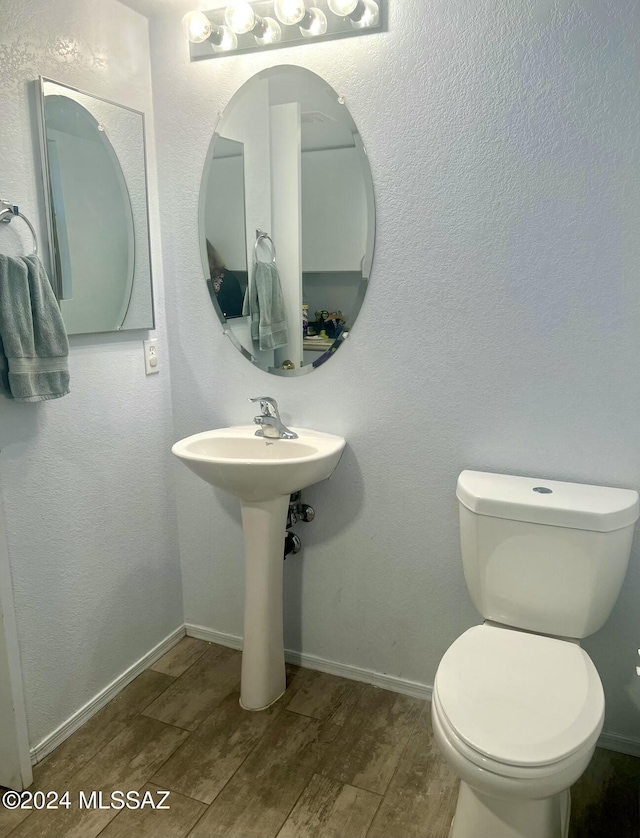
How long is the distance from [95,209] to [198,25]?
613 millimetres

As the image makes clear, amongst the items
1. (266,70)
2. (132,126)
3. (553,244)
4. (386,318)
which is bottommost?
(386,318)

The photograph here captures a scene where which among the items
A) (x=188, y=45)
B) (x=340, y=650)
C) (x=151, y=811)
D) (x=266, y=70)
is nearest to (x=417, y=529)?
(x=340, y=650)

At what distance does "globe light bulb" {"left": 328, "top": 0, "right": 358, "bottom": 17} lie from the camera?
1729 mm

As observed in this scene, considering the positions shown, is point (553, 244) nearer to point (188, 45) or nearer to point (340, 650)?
point (188, 45)

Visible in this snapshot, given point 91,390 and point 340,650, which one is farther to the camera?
point 340,650

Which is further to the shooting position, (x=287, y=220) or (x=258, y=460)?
(x=287, y=220)

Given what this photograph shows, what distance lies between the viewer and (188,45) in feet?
6.63

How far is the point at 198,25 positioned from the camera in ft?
6.13

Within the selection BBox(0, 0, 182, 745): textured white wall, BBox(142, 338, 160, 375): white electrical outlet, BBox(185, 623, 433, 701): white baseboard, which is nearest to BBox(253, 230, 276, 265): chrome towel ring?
BBox(0, 0, 182, 745): textured white wall

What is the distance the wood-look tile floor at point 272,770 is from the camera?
64.2 inches

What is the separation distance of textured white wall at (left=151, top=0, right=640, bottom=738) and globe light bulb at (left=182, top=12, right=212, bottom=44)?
121mm

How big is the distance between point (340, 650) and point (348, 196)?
1.50 meters

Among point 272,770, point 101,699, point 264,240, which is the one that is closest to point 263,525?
point 272,770

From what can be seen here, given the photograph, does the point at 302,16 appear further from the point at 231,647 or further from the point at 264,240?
the point at 231,647
